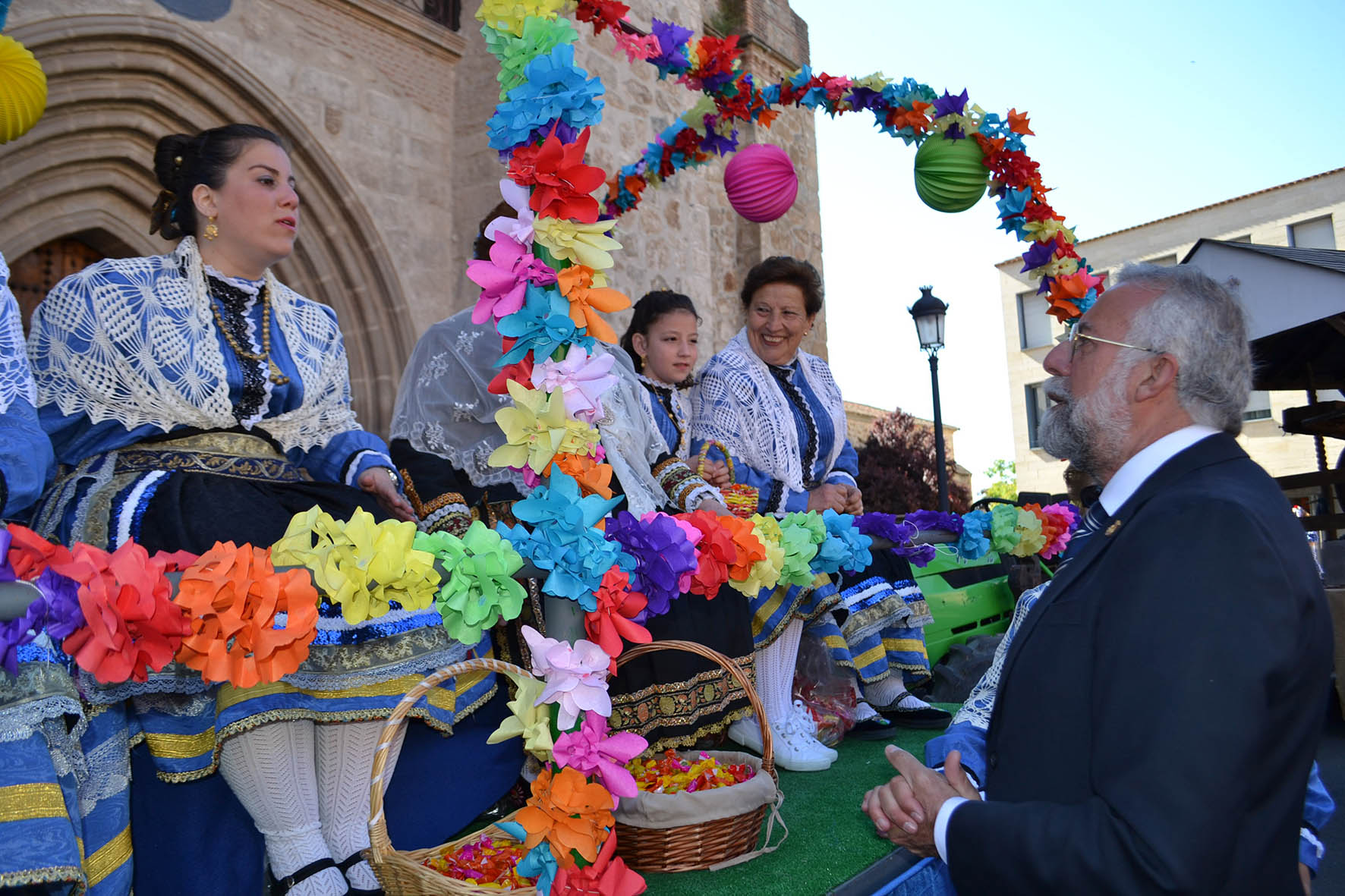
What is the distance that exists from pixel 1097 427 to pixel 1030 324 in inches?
1256

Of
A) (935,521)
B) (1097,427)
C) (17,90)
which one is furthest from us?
(935,521)

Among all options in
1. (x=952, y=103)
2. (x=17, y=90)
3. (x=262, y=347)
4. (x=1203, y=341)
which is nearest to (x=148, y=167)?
(x=17, y=90)

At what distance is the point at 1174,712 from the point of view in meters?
1.21

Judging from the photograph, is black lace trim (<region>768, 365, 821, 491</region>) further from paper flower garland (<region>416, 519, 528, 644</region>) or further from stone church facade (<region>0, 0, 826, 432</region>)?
stone church facade (<region>0, 0, 826, 432</region>)

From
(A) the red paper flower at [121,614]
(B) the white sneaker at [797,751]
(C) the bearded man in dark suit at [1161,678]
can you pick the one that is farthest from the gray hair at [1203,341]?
(B) the white sneaker at [797,751]

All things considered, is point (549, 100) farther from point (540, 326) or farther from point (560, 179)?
point (540, 326)

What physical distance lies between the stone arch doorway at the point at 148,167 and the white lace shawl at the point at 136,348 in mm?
3521

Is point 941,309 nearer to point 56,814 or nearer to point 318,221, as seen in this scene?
point 318,221

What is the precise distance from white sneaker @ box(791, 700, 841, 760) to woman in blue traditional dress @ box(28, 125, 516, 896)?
1200 millimetres

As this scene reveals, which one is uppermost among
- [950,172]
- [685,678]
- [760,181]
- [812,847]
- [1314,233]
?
[1314,233]

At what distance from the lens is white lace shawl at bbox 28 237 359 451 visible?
2.27 metres

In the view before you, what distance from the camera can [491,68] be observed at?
23.9 ft

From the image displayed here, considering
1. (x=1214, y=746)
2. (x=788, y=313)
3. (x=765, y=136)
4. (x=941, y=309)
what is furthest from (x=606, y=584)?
(x=765, y=136)

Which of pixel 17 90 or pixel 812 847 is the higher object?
pixel 17 90
